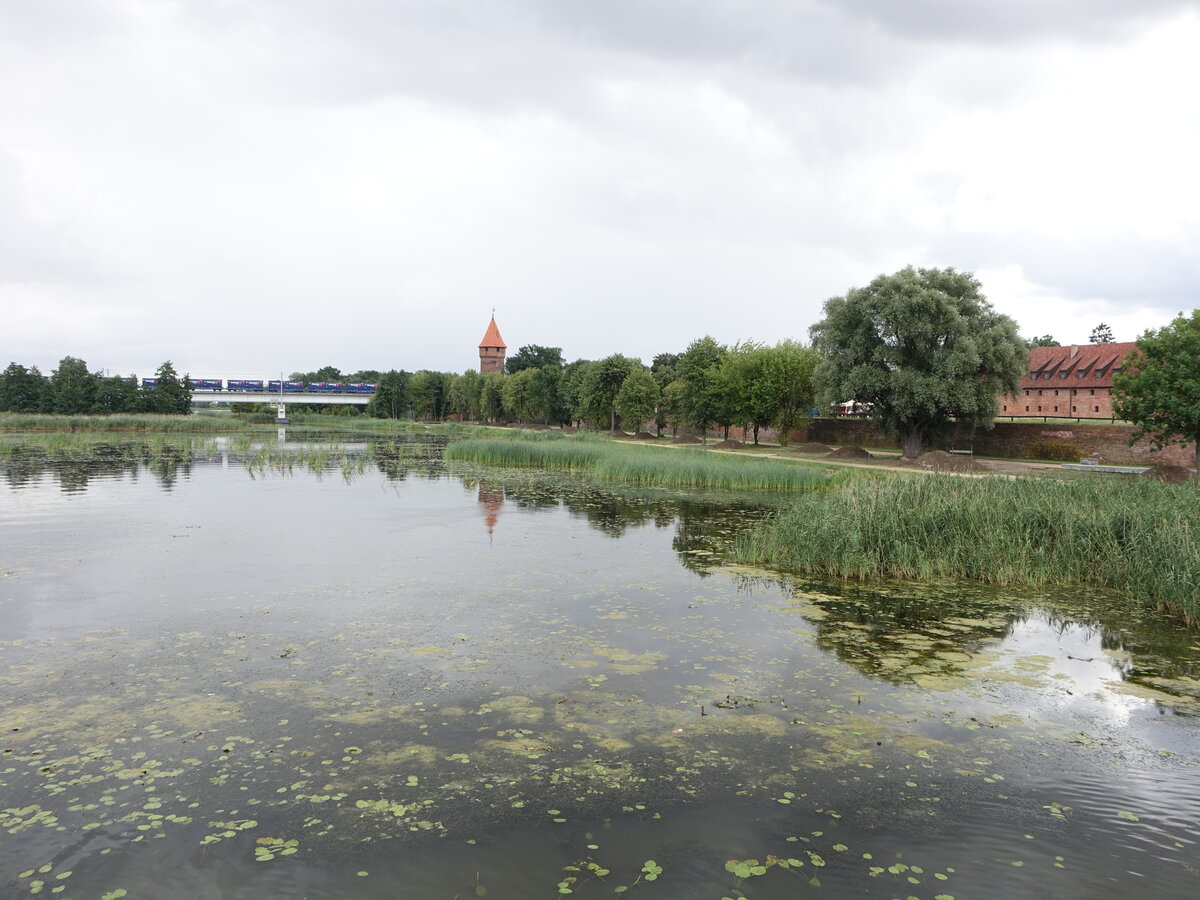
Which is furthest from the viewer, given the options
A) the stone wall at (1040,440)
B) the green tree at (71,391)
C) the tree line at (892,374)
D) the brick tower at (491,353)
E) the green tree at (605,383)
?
the brick tower at (491,353)

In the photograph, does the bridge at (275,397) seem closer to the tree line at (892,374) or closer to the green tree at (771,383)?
the tree line at (892,374)

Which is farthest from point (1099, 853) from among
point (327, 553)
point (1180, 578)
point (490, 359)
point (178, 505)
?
point (490, 359)

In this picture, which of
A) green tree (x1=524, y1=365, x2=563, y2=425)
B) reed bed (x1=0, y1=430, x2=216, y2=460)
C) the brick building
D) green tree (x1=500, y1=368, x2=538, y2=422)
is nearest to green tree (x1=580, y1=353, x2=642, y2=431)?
green tree (x1=524, y1=365, x2=563, y2=425)

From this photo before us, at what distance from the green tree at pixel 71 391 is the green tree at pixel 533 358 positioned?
A: 60519 mm

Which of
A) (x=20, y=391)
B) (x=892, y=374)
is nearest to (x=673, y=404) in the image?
(x=892, y=374)

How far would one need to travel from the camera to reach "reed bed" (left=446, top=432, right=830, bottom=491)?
27969 mm

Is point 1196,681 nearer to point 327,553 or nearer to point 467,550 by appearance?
point 467,550

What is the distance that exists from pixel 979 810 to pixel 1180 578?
26.9 ft

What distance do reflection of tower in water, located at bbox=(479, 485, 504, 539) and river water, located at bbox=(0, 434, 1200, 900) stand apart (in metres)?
5.74

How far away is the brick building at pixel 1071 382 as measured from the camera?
219ft

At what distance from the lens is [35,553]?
14.5m

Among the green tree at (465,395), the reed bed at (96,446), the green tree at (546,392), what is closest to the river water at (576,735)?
the reed bed at (96,446)

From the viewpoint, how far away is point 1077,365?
70.9 meters

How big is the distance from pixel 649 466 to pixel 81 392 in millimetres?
71102
